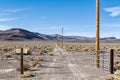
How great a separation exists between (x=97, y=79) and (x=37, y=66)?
972cm

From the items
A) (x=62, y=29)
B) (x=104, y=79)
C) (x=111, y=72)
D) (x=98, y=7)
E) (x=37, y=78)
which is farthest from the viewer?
(x=62, y=29)

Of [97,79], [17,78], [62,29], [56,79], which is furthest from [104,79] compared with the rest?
[62,29]

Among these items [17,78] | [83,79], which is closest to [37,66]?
[17,78]

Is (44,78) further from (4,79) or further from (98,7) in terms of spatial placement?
(98,7)

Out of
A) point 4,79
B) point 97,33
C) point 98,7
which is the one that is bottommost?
point 4,79

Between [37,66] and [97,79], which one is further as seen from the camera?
[37,66]

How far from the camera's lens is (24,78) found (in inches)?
698

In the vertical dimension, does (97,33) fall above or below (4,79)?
above

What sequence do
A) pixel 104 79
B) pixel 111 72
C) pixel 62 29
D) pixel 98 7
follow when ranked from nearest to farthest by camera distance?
pixel 104 79
pixel 111 72
pixel 98 7
pixel 62 29

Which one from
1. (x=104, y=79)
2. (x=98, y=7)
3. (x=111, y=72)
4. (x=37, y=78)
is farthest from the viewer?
(x=98, y=7)

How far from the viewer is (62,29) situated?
9844 cm

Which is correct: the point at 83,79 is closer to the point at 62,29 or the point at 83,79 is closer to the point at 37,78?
the point at 37,78

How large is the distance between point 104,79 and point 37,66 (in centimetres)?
1014

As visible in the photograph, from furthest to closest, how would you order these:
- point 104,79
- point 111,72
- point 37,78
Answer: point 111,72
point 37,78
point 104,79
